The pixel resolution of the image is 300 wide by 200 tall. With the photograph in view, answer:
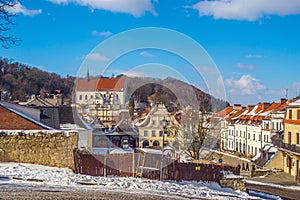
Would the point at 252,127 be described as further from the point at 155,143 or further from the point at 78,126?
the point at 155,143

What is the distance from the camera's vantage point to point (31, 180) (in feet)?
36.9

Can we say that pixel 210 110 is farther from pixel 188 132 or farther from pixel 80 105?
pixel 80 105

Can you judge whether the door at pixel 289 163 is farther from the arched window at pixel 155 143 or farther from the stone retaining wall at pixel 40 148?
the stone retaining wall at pixel 40 148

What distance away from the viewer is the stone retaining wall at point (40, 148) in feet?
45.4

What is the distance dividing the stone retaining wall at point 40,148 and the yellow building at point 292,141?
2046 centimetres

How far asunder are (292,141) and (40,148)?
23.5 meters

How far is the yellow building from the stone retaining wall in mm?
20461

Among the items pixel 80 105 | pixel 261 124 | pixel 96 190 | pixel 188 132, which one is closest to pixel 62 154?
pixel 96 190

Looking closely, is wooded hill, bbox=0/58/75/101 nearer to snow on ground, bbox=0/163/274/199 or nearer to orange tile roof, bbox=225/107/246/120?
orange tile roof, bbox=225/107/246/120

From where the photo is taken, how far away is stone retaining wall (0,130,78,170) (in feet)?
45.4

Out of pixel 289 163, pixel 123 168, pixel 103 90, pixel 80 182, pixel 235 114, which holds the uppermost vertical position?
pixel 103 90

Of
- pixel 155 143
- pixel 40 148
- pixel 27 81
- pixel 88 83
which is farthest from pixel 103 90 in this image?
pixel 27 81

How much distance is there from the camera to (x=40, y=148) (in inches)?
555

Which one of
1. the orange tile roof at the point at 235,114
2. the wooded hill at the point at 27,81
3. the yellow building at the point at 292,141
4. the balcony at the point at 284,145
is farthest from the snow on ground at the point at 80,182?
the wooded hill at the point at 27,81
